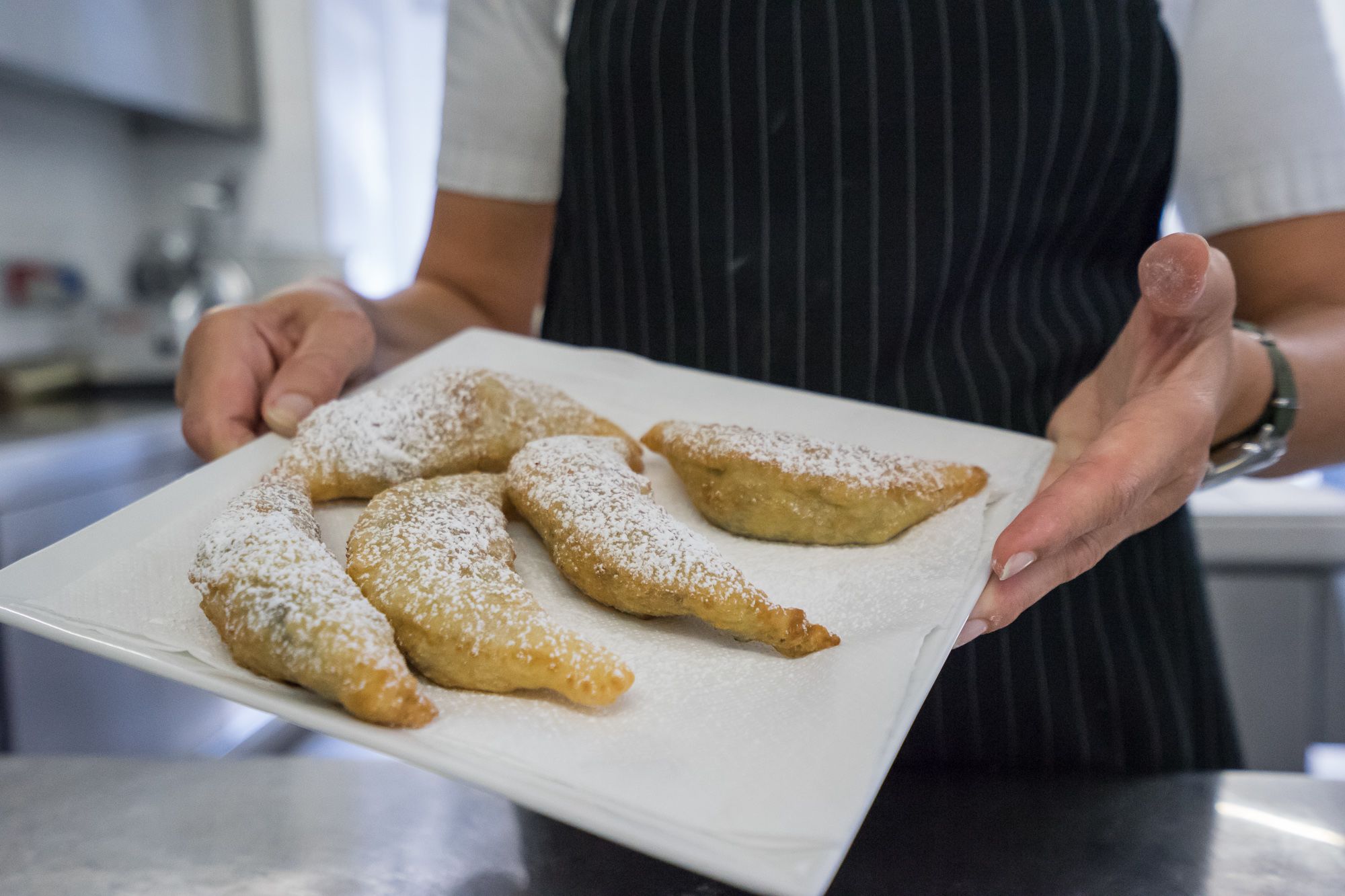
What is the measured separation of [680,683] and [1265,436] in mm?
605

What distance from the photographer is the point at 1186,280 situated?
0.58 m

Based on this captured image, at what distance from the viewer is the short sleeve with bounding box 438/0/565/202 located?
1051mm

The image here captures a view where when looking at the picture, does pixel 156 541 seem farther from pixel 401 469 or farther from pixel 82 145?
pixel 82 145

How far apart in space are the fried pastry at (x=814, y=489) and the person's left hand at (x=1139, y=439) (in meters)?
0.09

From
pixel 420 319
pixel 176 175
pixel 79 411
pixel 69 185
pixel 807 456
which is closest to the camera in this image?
pixel 807 456

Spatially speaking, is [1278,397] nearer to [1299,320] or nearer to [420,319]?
[1299,320]

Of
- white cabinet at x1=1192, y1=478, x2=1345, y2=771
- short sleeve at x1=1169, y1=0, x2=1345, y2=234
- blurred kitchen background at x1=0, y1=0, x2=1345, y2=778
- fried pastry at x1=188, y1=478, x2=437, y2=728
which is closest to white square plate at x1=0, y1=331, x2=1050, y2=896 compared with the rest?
fried pastry at x1=188, y1=478, x2=437, y2=728

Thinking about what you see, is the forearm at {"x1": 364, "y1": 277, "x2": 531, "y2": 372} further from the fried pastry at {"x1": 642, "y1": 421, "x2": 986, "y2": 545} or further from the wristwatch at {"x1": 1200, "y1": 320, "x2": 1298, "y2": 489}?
the wristwatch at {"x1": 1200, "y1": 320, "x2": 1298, "y2": 489}

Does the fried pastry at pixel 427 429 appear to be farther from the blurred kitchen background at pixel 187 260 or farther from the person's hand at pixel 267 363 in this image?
the blurred kitchen background at pixel 187 260

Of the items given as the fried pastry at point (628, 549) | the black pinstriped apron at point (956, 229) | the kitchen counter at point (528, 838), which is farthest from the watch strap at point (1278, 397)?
the fried pastry at point (628, 549)

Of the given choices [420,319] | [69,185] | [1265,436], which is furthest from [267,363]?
[69,185]

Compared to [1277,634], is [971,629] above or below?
above

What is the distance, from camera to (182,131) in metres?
2.93

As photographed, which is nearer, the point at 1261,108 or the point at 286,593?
the point at 286,593
